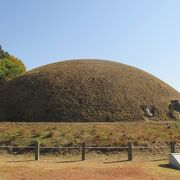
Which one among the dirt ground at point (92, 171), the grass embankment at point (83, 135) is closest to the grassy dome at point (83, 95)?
the grass embankment at point (83, 135)

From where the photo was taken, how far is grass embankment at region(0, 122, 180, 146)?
24844mm

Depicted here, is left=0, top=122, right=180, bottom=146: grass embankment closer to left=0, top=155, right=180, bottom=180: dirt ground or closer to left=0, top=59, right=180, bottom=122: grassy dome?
left=0, top=155, right=180, bottom=180: dirt ground

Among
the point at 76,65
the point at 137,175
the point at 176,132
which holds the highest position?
the point at 76,65

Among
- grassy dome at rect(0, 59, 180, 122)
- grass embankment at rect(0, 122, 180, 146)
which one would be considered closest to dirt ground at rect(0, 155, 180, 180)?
grass embankment at rect(0, 122, 180, 146)

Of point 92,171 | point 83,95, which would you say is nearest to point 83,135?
point 92,171

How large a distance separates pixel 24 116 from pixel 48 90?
5164 mm

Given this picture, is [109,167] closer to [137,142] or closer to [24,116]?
[137,142]

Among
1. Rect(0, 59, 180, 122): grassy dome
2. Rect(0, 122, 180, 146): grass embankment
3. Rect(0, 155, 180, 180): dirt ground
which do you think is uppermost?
Rect(0, 59, 180, 122): grassy dome

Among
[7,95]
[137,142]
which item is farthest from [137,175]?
[7,95]

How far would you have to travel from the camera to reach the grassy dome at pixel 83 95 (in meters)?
40.7

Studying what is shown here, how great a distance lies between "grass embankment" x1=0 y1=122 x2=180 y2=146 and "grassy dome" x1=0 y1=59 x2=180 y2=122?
977 cm

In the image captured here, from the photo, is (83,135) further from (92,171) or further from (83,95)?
(83,95)

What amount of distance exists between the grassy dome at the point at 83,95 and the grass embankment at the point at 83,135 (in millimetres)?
9767

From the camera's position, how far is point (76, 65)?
173 ft
